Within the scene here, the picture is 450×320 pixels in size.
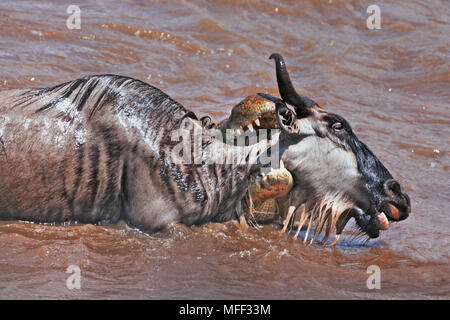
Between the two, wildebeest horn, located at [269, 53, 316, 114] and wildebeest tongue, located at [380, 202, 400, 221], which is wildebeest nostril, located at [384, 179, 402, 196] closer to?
wildebeest tongue, located at [380, 202, 400, 221]

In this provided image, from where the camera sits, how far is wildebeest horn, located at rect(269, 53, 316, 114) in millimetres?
5465

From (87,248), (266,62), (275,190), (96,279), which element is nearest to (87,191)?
(87,248)

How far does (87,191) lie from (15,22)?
6.98 m

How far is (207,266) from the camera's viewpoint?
17.9 ft

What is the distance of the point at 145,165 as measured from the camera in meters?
5.59

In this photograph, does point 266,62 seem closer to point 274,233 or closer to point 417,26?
point 417,26

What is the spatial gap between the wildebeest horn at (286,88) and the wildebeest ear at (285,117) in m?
0.11

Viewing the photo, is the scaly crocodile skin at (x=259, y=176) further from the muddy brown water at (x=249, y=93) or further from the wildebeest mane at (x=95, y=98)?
the wildebeest mane at (x=95, y=98)

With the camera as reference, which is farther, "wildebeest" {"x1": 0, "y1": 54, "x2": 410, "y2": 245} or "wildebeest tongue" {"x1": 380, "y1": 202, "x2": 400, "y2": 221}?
"wildebeest tongue" {"x1": 380, "y1": 202, "x2": 400, "y2": 221}

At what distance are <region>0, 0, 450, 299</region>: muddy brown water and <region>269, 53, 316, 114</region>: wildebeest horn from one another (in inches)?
45.0

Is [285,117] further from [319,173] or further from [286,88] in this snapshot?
[319,173]

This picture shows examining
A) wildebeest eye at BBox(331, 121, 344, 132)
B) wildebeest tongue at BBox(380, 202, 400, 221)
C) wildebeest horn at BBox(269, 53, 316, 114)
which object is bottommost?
wildebeest tongue at BBox(380, 202, 400, 221)

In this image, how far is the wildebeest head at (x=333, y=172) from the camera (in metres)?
5.70

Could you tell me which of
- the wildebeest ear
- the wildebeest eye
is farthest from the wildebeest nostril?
the wildebeest ear
